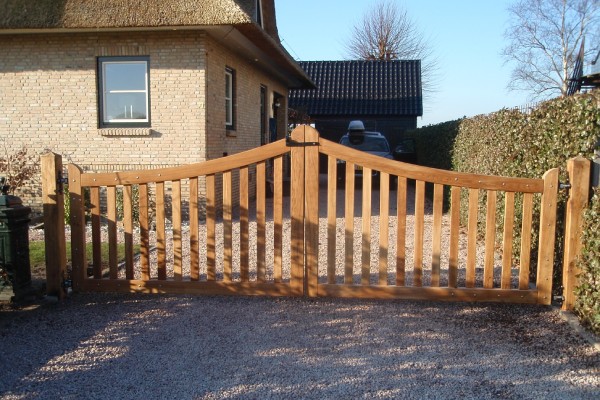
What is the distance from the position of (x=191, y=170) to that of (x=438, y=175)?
7.54 ft

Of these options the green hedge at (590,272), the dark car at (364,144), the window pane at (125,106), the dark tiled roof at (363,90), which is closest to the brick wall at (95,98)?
the window pane at (125,106)

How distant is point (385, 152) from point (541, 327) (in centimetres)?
1474

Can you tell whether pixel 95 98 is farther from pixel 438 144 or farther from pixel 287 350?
pixel 287 350

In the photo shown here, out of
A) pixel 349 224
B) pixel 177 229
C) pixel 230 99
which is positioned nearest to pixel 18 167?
pixel 230 99

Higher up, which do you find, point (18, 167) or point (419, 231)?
point (18, 167)

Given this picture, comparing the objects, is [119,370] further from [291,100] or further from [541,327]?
[291,100]

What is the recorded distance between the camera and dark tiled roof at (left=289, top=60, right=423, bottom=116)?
28.9m

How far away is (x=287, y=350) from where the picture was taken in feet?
14.4

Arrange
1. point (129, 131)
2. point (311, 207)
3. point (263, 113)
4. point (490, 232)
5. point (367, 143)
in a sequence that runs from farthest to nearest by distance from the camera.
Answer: point (367, 143) → point (263, 113) → point (129, 131) → point (311, 207) → point (490, 232)

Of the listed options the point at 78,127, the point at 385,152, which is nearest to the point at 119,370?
the point at 78,127

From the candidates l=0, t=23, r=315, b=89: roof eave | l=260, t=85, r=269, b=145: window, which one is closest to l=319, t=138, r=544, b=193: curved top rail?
l=0, t=23, r=315, b=89: roof eave

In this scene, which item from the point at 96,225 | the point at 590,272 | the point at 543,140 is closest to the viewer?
the point at 590,272

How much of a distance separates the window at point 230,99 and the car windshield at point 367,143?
6.56 meters

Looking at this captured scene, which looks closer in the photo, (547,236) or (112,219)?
(547,236)
